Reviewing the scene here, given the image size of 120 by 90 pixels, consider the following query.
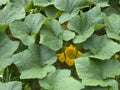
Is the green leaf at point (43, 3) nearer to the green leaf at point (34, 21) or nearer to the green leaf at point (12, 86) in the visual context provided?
the green leaf at point (34, 21)

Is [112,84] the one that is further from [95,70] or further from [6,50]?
[6,50]

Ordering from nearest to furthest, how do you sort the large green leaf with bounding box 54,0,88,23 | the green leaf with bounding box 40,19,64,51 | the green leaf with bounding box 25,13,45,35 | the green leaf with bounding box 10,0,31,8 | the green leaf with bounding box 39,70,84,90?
the green leaf with bounding box 39,70,84,90
the green leaf with bounding box 40,19,64,51
the green leaf with bounding box 25,13,45,35
the large green leaf with bounding box 54,0,88,23
the green leaf with bounding box 10,0,31,8

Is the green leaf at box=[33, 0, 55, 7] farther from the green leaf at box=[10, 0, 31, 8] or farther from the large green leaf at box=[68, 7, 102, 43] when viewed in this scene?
the large green leaf at box=[68, 7, 102, 43]

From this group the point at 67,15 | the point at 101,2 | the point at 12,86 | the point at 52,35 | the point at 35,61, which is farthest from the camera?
the point at 101,2

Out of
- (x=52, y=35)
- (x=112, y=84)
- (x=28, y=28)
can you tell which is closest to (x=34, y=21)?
(x=28, y=28)

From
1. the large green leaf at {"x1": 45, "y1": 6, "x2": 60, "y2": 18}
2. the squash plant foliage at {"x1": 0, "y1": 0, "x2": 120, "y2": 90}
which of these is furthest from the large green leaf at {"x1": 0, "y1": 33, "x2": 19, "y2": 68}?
the large green leaf at {"x1": 45, "y1": 6, "x2": 60, "y2": 18}

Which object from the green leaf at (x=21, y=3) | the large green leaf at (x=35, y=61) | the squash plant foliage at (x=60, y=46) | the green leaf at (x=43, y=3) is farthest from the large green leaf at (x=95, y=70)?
the green leaf at (x=21, y=3)

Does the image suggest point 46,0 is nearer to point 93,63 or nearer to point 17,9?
point 17,9
